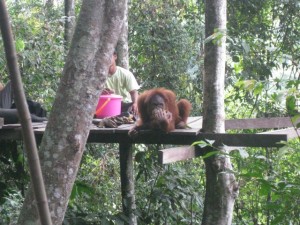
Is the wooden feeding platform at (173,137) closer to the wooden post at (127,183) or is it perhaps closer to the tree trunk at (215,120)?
the wooden post at (127,183)

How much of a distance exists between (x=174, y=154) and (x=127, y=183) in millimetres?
1730

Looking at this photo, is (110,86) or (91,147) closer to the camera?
(110,86)

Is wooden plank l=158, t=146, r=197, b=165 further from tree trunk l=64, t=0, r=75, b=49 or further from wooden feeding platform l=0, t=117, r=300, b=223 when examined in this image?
tree trunk l=64, t=0, r=75, b=49

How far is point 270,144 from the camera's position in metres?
4.07

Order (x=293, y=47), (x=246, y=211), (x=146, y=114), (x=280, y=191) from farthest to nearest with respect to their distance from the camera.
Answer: (x=293, y=47), (x=246, y=211), (x=146, y=114), (x=280, y=191)

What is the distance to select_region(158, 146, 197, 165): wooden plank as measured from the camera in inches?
159

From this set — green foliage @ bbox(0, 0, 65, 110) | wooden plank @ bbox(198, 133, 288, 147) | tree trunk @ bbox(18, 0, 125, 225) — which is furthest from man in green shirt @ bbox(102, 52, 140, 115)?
tree trunk @ bbox(18, 0, 125, 225)

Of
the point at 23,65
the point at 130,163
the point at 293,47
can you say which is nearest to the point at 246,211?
the point at 130,163

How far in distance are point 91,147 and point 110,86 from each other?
1823mm

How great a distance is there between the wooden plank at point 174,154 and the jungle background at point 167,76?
3.97 ft

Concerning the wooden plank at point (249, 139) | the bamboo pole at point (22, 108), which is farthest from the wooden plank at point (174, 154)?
the bamboo pole at point (22, 108)

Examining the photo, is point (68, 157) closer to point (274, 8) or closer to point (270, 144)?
point (270, 144)

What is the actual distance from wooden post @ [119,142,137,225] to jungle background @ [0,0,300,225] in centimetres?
12

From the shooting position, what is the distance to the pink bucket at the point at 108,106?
17.1 ft
